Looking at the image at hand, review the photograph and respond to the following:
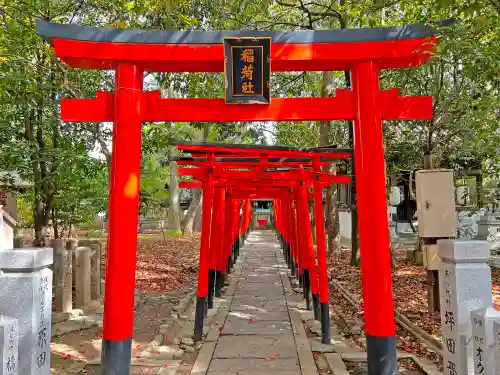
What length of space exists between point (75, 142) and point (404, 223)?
52.1 feet

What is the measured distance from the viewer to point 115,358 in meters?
4.34

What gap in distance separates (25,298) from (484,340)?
3.44m

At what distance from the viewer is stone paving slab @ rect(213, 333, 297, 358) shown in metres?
6.07

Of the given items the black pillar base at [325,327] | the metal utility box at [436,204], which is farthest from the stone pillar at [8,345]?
the metal utility box at [436,204]

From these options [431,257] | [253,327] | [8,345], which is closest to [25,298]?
[8,345]

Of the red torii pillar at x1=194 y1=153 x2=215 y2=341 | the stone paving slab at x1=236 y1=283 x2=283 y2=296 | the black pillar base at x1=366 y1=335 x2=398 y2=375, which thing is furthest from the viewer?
the stone paving slab at x1=236 y1=283 x2=283 y2=296

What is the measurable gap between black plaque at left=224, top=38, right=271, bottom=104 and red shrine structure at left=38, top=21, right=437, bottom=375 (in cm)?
6

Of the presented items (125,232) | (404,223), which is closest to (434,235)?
(125,232)

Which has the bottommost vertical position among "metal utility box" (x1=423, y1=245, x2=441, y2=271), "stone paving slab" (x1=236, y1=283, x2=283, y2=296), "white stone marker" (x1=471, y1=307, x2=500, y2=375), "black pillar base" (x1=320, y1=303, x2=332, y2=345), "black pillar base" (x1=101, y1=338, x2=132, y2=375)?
"stone paving slab" (x1=236, y1=283, x2=283, y2=296)

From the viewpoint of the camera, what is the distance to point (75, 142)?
961 cm

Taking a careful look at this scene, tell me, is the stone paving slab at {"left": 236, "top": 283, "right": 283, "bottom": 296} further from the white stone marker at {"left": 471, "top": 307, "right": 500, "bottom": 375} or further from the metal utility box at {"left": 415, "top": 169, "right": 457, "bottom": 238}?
the white stone marker at {"left": 471, "top": 307, "right": 500, "bottom": 375}

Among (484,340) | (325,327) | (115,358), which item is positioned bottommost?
(325,327)

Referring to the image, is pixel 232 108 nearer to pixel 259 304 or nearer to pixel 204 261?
pixel 204 261

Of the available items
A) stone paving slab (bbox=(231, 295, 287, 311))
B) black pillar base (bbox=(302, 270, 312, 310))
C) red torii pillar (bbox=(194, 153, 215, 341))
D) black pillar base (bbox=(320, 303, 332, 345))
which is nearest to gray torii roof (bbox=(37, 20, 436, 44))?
red torii pillar (bbox=(194, 153, 215, 341))
